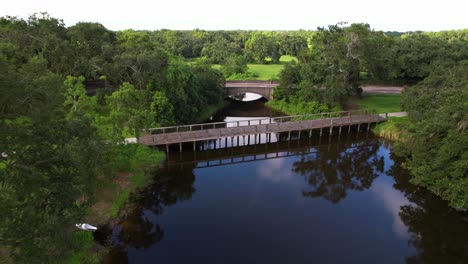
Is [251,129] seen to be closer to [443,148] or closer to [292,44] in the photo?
[443,148]

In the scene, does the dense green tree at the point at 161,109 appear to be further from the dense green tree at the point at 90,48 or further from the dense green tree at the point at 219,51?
the dense green tree at the point at 219,51

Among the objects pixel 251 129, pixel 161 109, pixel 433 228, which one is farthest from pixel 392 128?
pixel 161 109

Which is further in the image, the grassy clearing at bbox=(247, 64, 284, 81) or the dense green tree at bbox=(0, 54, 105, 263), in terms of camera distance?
the grassy clearing at bbox=(247, 64, 284, 81)

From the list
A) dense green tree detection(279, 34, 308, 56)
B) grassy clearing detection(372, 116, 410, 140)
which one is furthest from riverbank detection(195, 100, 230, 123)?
dense green tree detection(279, 34, 308, 56)

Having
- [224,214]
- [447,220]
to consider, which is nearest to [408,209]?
[447,220]

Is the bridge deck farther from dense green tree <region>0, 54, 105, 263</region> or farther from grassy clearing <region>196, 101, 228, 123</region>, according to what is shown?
dense green tree <region>0, 54, 105, 263</region>

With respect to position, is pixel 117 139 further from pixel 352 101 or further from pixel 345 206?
pixel 352 101
